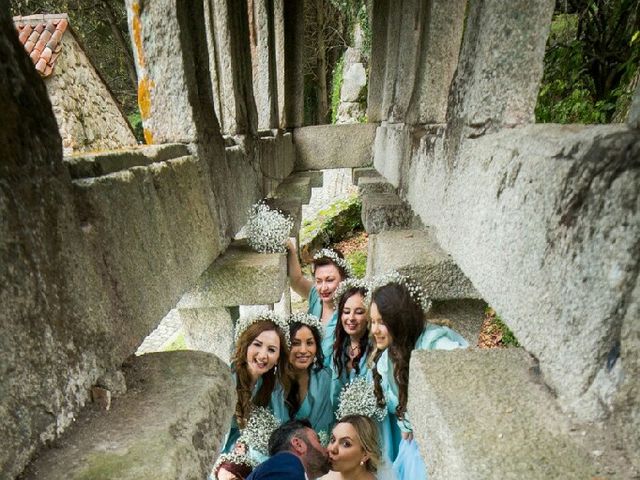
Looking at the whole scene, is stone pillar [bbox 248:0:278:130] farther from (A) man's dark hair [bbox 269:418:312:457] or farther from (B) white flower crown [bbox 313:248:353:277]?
(A) man's dark hair [bbox 269:418:312:457]

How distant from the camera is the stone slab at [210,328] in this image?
2.70m

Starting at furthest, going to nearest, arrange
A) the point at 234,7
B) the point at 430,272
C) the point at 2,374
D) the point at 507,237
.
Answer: the point at 234,7
the point at 430,272
the point at 507,237
the point at 2,374

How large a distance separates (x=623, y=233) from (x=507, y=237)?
444 millimetres

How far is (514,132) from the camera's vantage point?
132 cm

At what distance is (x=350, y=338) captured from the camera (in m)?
2.99

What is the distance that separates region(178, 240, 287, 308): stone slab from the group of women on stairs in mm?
433

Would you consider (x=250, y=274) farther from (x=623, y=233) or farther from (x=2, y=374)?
(x=623, y=233)

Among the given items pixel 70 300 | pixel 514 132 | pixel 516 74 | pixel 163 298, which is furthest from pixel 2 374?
pixel 516 74

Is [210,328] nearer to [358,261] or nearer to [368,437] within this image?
[368,437]

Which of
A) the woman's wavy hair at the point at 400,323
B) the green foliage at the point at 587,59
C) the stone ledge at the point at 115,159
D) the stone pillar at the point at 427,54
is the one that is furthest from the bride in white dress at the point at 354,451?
the green foliage at the point at 587,59

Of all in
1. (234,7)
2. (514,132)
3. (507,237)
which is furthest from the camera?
(234,7)

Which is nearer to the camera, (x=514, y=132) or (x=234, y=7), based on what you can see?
(x=514, y=132)

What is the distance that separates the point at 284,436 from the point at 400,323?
0.90 meters

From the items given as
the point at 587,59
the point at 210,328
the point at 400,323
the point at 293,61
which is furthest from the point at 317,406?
the point at 293,61
